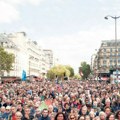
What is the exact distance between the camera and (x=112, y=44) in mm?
175375

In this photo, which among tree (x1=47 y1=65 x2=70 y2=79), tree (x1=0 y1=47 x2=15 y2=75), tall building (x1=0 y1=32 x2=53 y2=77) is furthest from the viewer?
tree (x1=47 y1=65 x2=70 y2=79)

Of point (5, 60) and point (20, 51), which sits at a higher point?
point (20, 51)

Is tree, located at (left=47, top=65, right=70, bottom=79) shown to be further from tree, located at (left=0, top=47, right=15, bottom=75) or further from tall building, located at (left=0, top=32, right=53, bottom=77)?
tree, located at (left=0, top=47, right=15, bottom=75)

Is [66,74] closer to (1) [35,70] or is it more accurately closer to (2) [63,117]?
(1) [35,70]

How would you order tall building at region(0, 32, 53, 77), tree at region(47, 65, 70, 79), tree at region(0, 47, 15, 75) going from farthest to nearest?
tree at region(47, 65, 70, 79) < tall building at region(0, 32, 53, 77) < tree at region(0, 47, 15, 75)

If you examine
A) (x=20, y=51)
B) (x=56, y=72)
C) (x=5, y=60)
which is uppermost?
(x=20, y=51)

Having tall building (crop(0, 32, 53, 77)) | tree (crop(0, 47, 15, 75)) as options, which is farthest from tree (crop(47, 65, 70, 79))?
tree (crop(0, 47, 15, 75))

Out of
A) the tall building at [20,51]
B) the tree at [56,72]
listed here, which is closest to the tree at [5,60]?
the tall building at [20,51]

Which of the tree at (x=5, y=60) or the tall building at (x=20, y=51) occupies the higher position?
the tall building at (x=20, y=51)

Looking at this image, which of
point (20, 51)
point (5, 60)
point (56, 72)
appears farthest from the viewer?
point (56, 72)

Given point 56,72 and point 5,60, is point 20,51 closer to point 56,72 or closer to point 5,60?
point 5,60

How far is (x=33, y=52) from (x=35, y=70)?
9089 mm

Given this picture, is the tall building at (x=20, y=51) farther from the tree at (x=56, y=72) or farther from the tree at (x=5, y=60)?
the tree at (x=5, y=60)

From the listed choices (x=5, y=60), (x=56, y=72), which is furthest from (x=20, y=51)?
(x=56, y=72)
